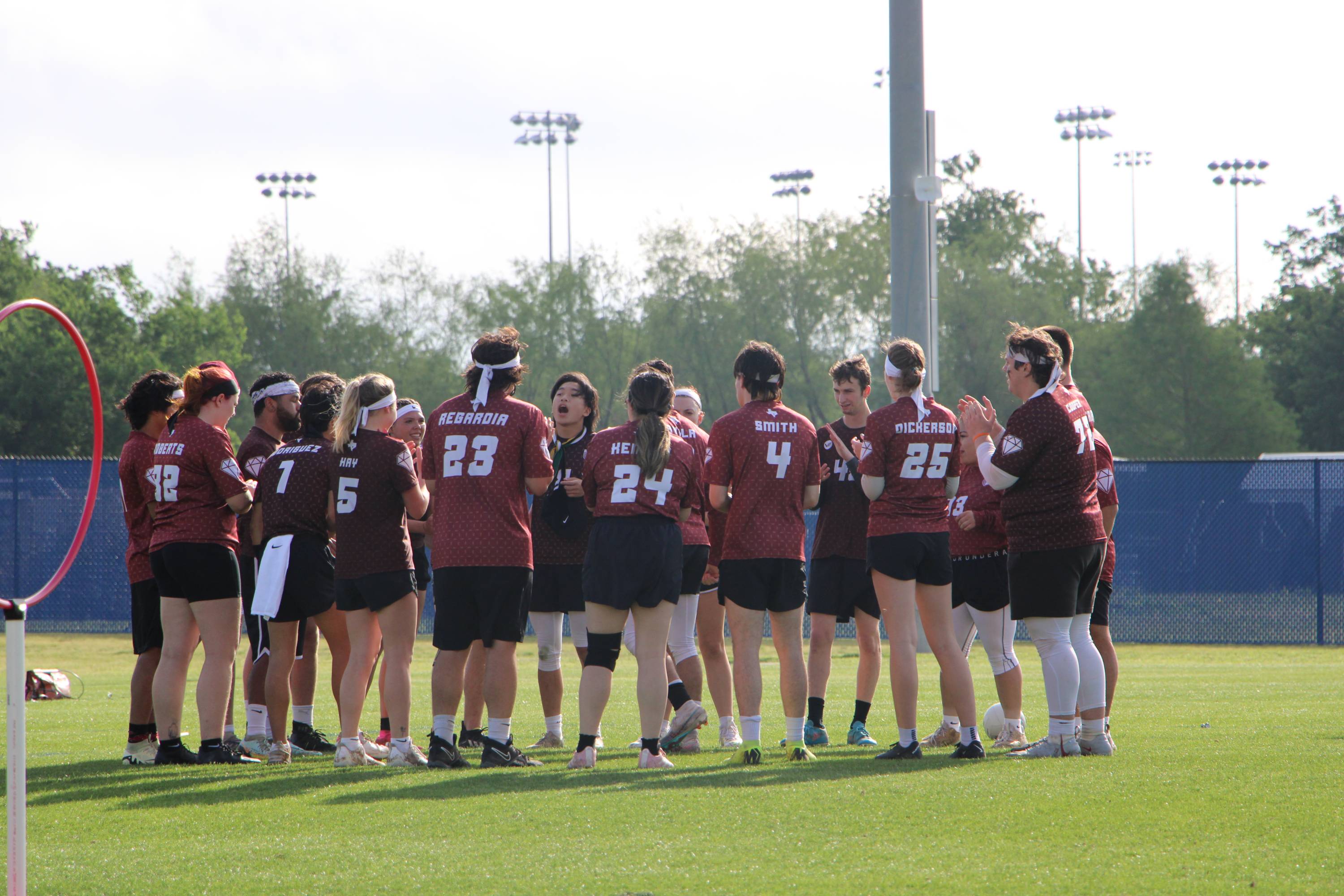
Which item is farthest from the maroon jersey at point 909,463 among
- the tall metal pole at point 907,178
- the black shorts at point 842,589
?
the tall metal pole at point 907,178

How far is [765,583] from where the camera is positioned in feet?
22.1

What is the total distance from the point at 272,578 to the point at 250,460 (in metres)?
1.06

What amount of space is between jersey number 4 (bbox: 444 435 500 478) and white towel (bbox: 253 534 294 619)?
38.5 inches

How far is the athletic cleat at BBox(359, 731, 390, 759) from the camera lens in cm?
711

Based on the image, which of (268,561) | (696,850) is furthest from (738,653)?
(268,561)

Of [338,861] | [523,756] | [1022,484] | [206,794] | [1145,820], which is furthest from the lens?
[523,756]

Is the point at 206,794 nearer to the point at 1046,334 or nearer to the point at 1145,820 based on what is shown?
the point at 1145,820

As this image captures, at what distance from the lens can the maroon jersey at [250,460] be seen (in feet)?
24.6

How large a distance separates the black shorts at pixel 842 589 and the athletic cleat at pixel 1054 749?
1.33 m

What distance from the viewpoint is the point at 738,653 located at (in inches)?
261

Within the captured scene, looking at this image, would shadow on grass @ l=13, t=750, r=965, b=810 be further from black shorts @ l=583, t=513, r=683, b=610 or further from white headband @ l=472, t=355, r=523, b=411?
white headband @ l=472, t=355, r=523, b=411

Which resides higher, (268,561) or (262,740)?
(268,561)

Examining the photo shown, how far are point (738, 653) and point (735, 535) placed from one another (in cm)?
60

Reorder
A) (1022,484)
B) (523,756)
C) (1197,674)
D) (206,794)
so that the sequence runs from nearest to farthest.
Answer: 1. (206,794)
2. (1022,484)
3. (523,756)
4. (1197,674)
